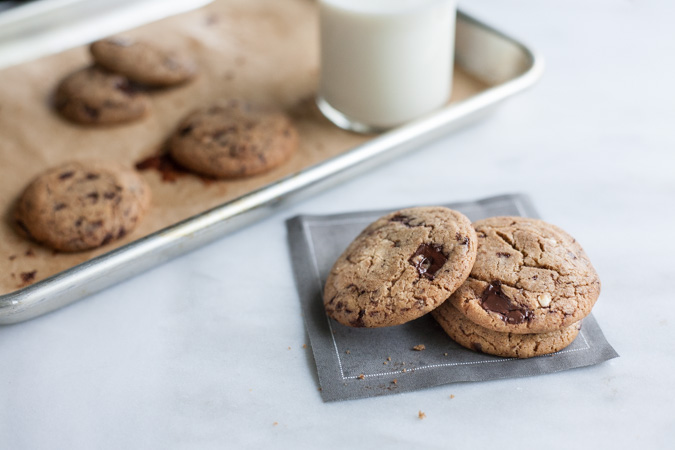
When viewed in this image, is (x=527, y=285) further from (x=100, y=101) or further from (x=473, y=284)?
(x=100, y=101)

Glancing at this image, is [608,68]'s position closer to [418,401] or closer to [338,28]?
[338,28]

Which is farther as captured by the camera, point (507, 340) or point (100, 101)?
point (100, 101)

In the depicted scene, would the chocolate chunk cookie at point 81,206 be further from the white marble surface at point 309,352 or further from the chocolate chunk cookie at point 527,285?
the chocolate chunk cookie at point 527,285

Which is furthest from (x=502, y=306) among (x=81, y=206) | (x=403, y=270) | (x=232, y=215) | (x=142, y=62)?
(x=142, y=62)

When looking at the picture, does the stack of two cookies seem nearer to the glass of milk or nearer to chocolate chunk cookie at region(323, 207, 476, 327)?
chocolate chunk cookie at region(323, 207, 476, 327)

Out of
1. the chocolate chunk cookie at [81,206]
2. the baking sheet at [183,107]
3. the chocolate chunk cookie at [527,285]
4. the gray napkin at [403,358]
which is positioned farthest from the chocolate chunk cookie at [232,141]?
the chocolate chunk cookie at [527,285]

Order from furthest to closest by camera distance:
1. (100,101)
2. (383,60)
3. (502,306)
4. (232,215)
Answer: (100,101)
(383,60)
(232,215)
(502,306)

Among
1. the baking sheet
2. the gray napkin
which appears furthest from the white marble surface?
→ the baking sheet

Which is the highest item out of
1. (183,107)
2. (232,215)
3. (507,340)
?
(507,340)
